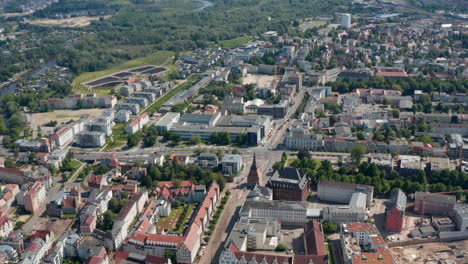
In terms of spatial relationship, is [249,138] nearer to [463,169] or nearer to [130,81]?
[463,169]

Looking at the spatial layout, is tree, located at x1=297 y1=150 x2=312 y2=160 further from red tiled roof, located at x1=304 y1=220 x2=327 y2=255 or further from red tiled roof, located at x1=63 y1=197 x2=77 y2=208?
red tiled roof, located at x1=63 y1=197 x2=77 y2=208

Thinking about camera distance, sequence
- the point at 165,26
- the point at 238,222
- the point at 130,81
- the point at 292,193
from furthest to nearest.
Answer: the point at 165,26 → the point at 130,81 → the point at 292,193 → the point at 238,222

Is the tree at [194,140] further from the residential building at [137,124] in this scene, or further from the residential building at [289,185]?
the residential building at [289,185]

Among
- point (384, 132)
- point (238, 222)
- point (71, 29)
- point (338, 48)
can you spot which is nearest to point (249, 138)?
point (384, 132)

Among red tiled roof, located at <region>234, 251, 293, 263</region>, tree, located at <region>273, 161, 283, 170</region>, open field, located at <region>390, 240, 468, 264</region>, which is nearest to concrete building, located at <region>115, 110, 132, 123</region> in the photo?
tree, located at <region>273, 161, 283, 170</region>

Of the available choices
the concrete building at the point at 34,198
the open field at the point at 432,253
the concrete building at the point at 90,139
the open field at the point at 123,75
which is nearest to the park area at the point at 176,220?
the concrete building at the point at 34,198
